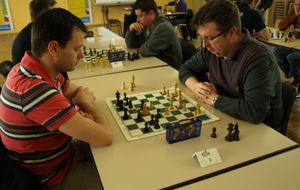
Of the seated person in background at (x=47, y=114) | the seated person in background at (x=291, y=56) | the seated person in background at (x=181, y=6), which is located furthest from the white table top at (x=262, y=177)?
Answer: the seated person in background at (x=181, y=6)

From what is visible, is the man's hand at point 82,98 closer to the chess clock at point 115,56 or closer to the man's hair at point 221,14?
the man's hair at point 221,14

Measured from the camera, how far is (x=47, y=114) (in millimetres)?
1198

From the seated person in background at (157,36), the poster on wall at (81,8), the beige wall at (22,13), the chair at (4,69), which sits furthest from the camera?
the poster on wall at (81,8)

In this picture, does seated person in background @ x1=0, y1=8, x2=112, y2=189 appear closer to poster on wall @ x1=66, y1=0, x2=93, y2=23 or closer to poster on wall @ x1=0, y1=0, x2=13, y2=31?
poster on wall @ x1=66, y1=0, x2=93, y2=23

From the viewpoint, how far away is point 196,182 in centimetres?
108

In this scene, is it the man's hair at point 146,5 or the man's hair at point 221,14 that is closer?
the man's hair at point 221,14

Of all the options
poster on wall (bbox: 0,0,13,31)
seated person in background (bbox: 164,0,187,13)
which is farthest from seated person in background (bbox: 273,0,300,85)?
poster on wall (bbox: 0,0,13,31)

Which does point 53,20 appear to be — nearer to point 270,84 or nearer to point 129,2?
point 270,84

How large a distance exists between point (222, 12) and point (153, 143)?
2.99 ft

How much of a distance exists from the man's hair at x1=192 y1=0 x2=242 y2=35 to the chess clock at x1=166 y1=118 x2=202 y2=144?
670 millimetres

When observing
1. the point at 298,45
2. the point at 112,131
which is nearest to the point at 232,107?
the point at 112,131

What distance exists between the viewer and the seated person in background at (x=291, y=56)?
4.04 metres

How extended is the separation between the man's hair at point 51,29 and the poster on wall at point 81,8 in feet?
26.6

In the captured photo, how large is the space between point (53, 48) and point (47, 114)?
0.35 meters
